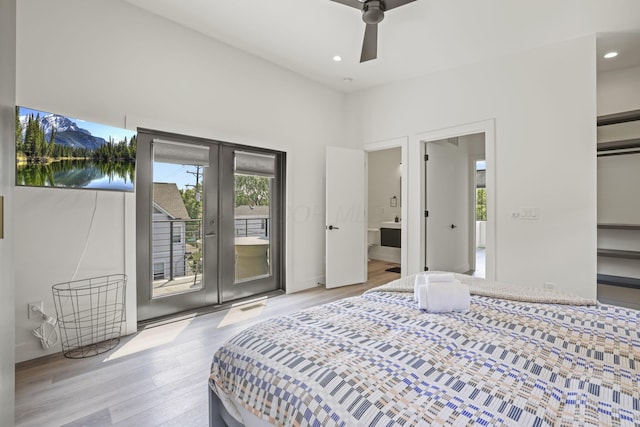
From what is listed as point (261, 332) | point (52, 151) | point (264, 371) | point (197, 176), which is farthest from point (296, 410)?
point (197, 176)

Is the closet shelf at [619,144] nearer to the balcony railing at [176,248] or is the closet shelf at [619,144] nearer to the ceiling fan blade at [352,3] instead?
the ceiling fan blade at [352,3]

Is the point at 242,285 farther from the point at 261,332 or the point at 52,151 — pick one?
the point at 261,332

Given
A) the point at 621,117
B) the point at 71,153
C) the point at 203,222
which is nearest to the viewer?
the point at 71,153

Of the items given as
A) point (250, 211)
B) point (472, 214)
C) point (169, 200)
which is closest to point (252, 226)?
point (250, 211)

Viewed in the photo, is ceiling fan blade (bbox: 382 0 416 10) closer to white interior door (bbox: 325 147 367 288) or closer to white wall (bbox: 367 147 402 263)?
white interior door (bbox: 325 147 367 288)

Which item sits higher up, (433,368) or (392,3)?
(392,3)

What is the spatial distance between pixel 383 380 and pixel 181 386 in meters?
1.65

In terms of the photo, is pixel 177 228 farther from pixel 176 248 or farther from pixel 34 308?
pixel 34 308

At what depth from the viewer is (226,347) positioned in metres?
1.26

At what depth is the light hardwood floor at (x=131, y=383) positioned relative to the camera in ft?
5.58

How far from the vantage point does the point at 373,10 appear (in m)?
2.24

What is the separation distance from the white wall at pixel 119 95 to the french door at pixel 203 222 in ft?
0.58

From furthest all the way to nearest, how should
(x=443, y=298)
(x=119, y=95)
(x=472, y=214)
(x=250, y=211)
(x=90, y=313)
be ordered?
1. (x=472, y=214)
2. (x=250, y=211)
3. (x=119, y=95)
4. (x=90, y=313)
5. (x=443, y=298)

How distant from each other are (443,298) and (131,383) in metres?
2.03
